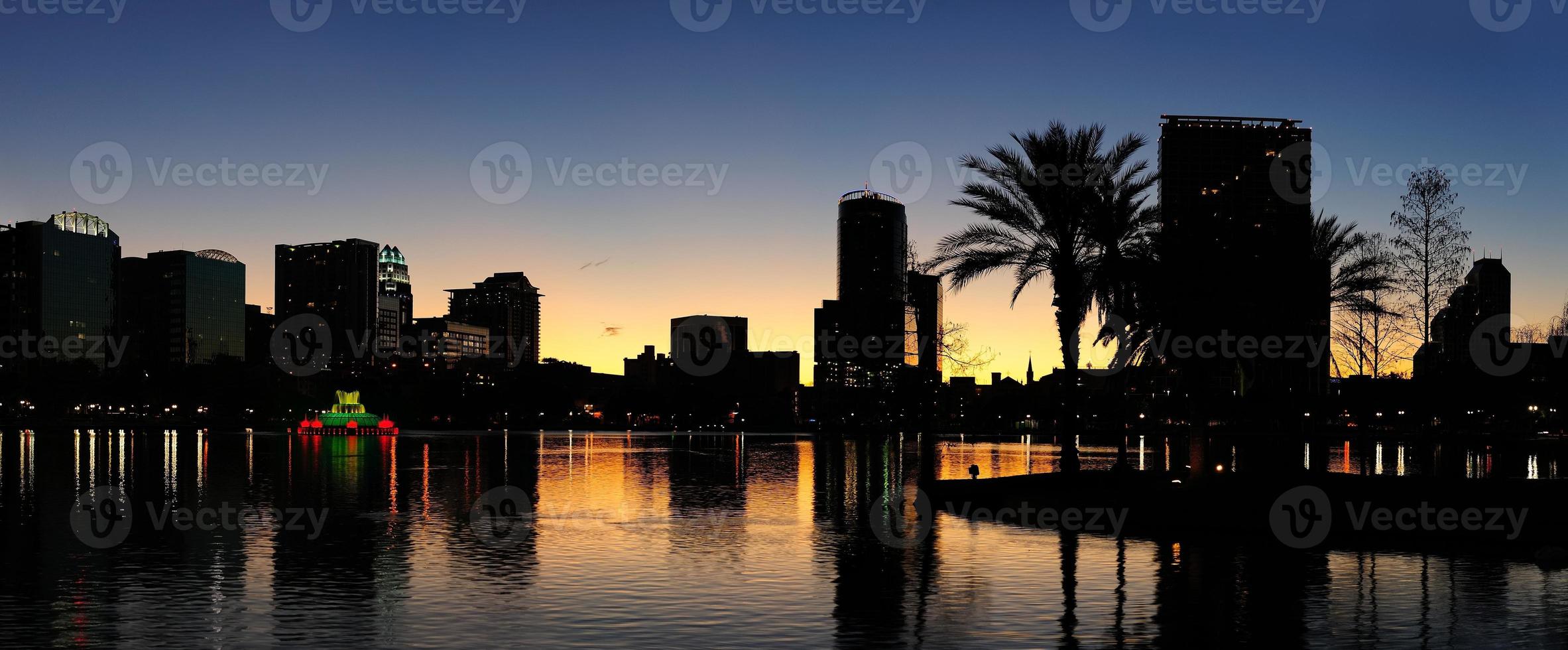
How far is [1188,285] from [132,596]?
24965 millimetres

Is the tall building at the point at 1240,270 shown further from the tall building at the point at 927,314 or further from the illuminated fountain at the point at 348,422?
the illuminated fountain at the point at 348,422

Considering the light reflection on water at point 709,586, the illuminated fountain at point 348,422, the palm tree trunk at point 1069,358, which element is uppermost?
the palm tree trunk at point 1069,358

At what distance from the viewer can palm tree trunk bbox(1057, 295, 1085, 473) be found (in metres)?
32.2

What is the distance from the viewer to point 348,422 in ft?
418

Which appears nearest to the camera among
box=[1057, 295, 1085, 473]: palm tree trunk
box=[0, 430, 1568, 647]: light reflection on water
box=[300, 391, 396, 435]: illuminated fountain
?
box=[0, 430, 1568, 647]: light reflection on water

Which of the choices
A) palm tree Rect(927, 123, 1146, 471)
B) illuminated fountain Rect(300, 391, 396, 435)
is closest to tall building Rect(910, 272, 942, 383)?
palm tree Rect(927, 123, 1146, 471)

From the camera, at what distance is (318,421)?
13262 centimetres

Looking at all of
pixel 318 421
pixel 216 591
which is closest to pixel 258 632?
pixel 216 591

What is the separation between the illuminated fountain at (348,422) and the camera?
126m

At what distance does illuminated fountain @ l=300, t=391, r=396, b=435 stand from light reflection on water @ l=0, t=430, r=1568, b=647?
9730 cm

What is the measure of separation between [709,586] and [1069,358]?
1810 cm

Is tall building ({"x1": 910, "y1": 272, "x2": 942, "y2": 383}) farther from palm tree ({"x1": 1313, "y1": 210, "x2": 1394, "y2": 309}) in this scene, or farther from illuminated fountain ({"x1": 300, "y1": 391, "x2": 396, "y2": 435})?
illuminated fountain ({"x1": 300, "y1": 391, "x2": 396, "y2": 435})

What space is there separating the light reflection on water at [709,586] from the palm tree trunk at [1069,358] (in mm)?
5988

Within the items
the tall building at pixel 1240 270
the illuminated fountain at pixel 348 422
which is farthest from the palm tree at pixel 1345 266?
the illuminated fountain at pixel 348 422
